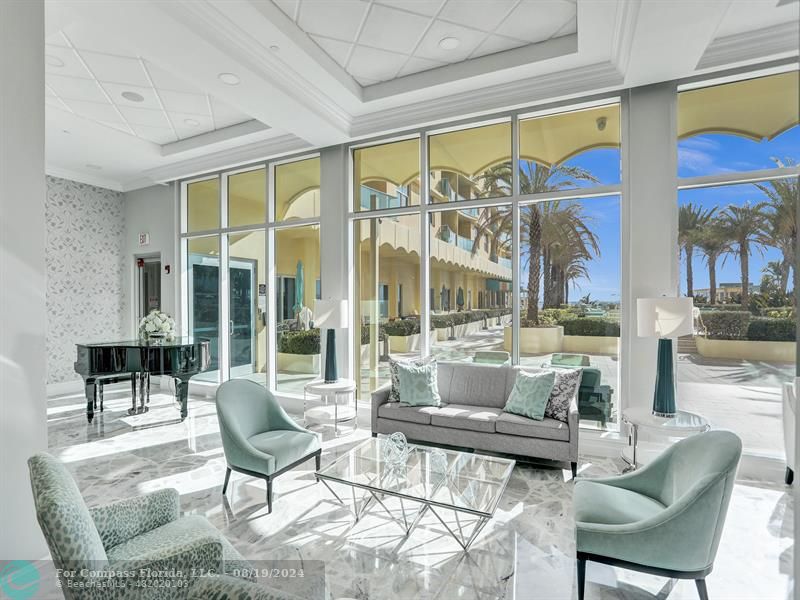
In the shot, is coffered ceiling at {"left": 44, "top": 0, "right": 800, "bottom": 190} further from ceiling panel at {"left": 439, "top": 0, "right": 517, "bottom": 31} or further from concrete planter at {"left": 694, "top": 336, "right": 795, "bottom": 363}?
concrete planter at {"left": 694, "top": 336, "right": 795, "bottom": 363}

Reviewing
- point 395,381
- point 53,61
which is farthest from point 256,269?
point 53,61

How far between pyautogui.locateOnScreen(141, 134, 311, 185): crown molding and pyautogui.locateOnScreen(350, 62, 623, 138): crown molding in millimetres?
1033

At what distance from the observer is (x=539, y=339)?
4.91m

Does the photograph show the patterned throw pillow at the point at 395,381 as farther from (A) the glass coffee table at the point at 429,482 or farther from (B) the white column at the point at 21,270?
(B) the white column at the point at 21,270

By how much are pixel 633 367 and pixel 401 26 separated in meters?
3.74

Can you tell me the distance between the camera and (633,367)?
437 centimetres

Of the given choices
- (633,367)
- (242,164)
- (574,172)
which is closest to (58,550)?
(633,367)

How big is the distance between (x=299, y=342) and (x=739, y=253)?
5.17 meters

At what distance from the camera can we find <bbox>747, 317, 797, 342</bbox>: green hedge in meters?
3.99

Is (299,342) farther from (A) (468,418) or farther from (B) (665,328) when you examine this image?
(B) (665,328)

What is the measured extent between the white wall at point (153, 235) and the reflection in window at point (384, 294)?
11.7ft

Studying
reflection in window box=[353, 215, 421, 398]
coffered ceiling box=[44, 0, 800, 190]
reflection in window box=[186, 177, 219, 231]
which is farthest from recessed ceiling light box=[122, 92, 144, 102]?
reflection in window box=[353, 215, 421, 398]

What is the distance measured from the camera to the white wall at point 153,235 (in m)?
7.55

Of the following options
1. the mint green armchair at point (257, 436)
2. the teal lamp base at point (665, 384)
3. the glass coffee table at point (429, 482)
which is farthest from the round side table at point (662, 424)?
the mint green armchair at point (257, 436)
